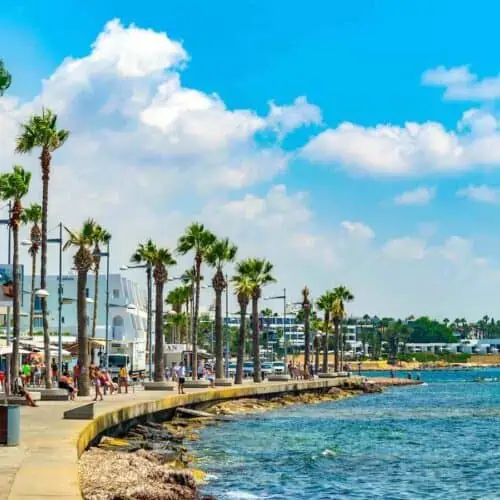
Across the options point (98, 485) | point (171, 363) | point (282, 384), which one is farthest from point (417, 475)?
point (171, 363)

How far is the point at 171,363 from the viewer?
102812 millimetres

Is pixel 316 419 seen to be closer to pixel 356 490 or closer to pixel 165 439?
pixel 165 439

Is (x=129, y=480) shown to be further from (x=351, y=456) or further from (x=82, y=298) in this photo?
(x=82, y=298)

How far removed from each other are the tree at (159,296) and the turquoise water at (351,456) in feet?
25.8

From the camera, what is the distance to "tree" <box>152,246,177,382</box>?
66812 mm

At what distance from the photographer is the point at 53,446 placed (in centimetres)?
2502

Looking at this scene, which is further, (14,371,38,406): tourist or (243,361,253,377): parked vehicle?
(243,361,253,377): parked vehicle

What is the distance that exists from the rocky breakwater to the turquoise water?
60.6 inches

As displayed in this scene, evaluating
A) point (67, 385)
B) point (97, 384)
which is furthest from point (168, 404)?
point (67, 385)

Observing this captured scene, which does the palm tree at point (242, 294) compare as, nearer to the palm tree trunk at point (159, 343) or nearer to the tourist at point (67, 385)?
the palm tree trunk at point (159, 343)

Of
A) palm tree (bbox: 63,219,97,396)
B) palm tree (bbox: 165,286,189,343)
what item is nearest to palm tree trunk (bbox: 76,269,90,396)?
palm tree (bbox: 63,219,97,396)

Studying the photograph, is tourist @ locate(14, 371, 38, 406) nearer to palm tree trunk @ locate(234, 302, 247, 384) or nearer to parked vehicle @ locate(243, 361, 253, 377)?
palm tree trunk @ locate(234, 302, 247, 384)

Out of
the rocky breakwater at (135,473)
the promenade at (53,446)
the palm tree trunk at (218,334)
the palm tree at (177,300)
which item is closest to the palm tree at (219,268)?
the palm tree trunk at (218,334)

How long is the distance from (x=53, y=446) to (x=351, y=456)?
1708 centimetres
